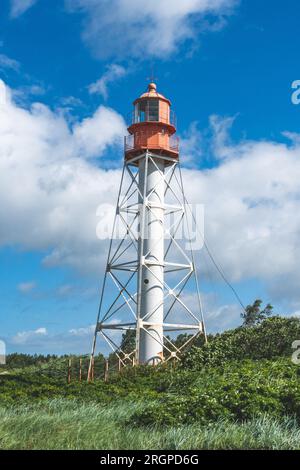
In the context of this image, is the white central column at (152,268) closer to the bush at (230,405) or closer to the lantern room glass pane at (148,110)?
the lantern room glass pane at (148,110)

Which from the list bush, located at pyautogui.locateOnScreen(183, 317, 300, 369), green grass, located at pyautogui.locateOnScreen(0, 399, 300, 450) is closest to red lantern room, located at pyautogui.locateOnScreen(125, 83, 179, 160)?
bush, located at pyautogui.locateOnScreen(183, 317, 300, 369)

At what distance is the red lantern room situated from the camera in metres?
36.0

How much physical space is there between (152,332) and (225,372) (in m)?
11.3

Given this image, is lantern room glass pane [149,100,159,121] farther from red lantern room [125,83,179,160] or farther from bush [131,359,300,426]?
bush [131,359,300,426]

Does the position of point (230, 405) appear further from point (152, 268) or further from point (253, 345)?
point (152, 268)

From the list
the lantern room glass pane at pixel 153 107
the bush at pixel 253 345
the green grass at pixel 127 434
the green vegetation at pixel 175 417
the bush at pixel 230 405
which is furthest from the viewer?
the lantern room glass pane at pixel 153 107

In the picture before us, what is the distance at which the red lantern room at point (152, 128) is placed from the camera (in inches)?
1416

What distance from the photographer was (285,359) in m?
25.1

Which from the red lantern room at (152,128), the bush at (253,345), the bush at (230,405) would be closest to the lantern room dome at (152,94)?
the red lantern room at (152,128)

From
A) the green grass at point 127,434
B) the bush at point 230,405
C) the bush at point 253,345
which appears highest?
the bush at point 253,345

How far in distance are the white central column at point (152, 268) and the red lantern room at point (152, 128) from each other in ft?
3.09

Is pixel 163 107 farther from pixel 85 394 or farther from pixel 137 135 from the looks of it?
pixel 85 394

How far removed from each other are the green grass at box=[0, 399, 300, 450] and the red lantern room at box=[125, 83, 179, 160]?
78.2ft
